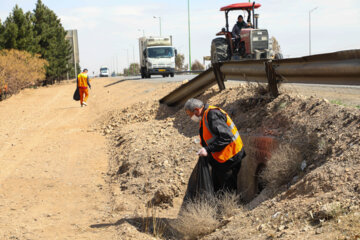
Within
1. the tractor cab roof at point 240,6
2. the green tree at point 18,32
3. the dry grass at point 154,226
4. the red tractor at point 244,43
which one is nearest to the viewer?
the dry grass at point 154,226

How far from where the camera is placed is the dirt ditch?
443 cm

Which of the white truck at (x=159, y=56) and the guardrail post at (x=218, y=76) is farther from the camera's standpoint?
the white truck at (x=159, y=56)

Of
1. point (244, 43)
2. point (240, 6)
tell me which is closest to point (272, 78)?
point (244, 43)

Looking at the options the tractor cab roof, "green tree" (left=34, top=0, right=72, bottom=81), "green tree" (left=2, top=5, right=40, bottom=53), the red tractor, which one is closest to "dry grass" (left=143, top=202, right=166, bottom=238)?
the red tractor

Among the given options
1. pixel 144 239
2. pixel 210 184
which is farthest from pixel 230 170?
pixel 144 239

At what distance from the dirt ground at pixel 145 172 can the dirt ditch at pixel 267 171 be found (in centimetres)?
2

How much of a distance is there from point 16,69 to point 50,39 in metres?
18.4

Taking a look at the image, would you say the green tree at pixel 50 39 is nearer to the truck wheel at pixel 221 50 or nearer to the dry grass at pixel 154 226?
the truck wheel at pixel 221 50

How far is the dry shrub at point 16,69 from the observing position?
3238cm

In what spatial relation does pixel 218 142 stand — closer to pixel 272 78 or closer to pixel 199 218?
pixel 199 218

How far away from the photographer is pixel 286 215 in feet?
15.1

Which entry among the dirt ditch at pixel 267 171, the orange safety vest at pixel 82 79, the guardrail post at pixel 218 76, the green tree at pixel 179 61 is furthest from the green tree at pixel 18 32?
the green tree at pixel 179 61

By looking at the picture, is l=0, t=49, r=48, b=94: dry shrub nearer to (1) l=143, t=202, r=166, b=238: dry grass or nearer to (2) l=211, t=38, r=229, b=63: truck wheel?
(2) l=211, t=38, r=229, b=63: truck wheel

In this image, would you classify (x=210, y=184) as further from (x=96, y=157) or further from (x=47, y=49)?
(x=47, y=49)
